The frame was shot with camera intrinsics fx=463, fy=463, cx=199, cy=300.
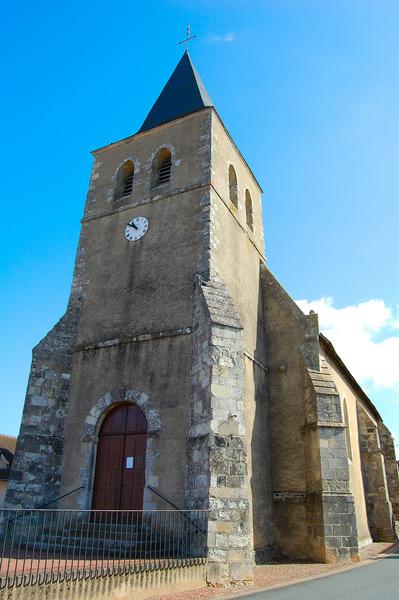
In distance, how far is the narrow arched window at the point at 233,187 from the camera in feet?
51.0

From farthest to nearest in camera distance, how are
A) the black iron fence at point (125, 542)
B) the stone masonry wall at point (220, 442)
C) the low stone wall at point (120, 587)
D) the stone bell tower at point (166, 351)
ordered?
the stone bell tower at point (166, 351) < the stone masonry wall at point (220, 442) < the black iron fence at point (125, 542) < the low stone wall at point (120, 587)

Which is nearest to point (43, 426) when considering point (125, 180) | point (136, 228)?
point (136, 228)

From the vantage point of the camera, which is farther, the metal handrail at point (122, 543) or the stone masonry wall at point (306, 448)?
the stone masonry wall at point (306, 448)

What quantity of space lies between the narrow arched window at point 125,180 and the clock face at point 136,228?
69.4 inches

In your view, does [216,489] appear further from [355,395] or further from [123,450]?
[355,395]

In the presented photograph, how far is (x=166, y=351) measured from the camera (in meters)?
11.3

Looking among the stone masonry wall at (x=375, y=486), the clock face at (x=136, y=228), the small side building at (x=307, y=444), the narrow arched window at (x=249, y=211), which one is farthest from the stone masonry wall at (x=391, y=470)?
the clock face at (x=136, y=228)

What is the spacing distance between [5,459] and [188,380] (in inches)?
885

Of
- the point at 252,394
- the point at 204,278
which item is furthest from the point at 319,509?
the point at 204,278

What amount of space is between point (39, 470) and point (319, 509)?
6.92 meters

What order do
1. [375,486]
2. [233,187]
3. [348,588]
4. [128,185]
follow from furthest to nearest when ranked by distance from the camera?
[375,486] < [233,187] < [128,185] < [348,588]

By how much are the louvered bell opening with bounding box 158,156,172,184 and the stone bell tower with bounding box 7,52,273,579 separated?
46 mm

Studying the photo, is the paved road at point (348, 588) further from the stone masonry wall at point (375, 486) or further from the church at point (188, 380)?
the stone masonry wall at point (375, 486)

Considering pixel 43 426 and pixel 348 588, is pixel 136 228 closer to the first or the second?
pixel 43 426
